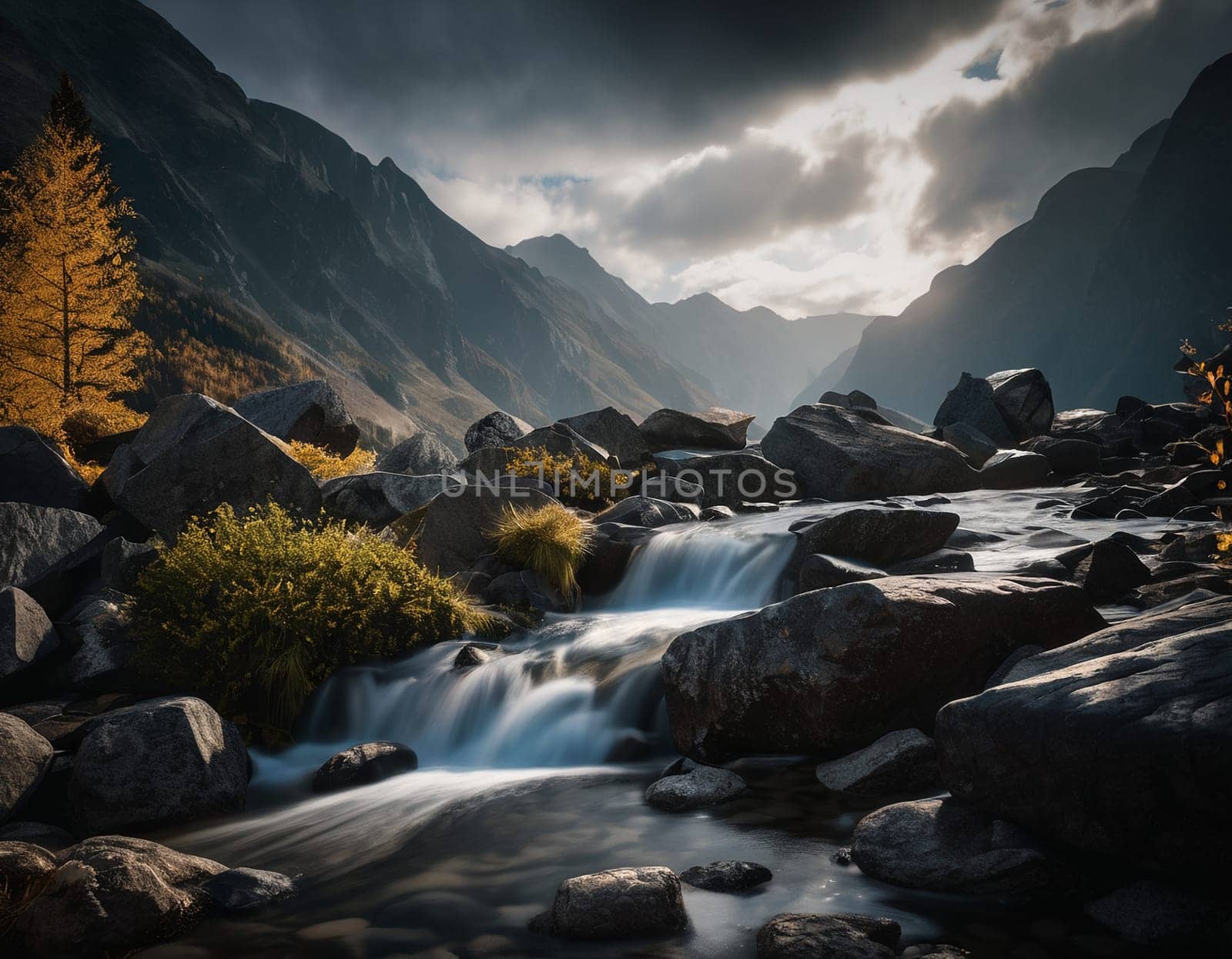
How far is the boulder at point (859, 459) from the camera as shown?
22438mm

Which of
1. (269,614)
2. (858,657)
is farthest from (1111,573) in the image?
(269,614)

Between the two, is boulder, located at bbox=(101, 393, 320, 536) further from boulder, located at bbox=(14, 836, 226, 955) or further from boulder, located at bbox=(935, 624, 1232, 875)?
boulder, located at bbox=(935, 624, 1232, 875)

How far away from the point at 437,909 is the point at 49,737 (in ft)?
19.9

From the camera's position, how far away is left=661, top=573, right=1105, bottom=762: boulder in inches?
239

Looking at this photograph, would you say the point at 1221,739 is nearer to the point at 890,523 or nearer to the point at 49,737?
the point at 890,523

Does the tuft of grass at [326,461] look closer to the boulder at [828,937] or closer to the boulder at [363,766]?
the boulder at [363,766]

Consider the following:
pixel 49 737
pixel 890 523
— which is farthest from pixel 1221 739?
pixel 49 737

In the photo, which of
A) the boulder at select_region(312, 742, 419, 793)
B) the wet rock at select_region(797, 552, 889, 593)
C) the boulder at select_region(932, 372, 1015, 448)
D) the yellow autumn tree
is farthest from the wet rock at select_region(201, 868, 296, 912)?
the boulder at select_region(932, 372, 1015, 448)

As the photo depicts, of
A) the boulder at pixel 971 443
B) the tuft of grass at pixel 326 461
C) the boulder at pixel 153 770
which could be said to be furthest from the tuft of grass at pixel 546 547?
the boulder at pixel 971 443

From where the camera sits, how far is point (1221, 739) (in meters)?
3.47

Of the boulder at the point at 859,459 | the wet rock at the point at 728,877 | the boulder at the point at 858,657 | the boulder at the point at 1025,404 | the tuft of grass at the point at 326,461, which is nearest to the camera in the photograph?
the wet rock at the point at 728,877

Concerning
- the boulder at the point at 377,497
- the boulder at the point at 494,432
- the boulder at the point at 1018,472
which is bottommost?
the boulder at the point at 1018,472

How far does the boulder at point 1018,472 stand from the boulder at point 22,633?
25.1 meters

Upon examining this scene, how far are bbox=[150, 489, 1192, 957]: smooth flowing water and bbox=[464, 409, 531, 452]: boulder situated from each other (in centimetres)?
1303
